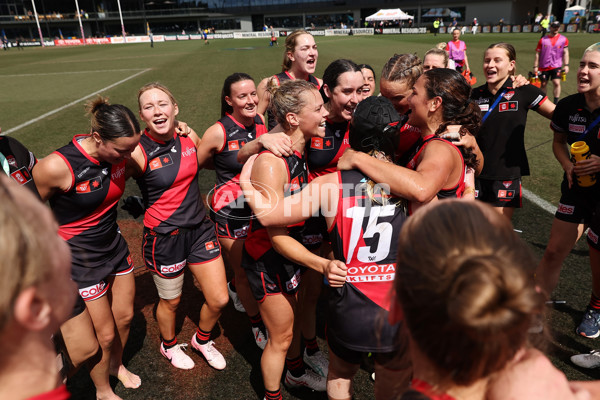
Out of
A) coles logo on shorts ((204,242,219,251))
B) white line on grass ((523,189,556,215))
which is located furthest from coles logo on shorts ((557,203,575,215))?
coles logo on shorts ((204,242,219,251))

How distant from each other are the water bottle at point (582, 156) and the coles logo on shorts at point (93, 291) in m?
4.23

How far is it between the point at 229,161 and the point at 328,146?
3.52ft

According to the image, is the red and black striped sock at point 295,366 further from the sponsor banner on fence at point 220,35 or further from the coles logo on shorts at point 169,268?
the sponsor banner on fence at point 220,35

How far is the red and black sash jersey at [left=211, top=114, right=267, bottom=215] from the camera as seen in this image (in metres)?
3.97

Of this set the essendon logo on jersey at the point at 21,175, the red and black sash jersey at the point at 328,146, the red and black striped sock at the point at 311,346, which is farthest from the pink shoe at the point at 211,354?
the essendon logo on jersey at the point at 21,175

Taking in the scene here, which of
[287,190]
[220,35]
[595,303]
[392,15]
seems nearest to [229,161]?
[287,190]

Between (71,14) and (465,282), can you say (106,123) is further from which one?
(71,14)

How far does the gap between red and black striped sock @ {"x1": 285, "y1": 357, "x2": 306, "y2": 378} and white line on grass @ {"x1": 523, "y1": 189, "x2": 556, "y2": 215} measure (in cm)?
481

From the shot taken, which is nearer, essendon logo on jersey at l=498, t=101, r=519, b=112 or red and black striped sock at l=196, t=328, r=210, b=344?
red and black striped sock at l=196, t=328, r=210, b=344

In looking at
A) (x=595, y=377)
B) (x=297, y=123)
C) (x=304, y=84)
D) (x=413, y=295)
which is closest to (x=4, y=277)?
(x=413, y=295)

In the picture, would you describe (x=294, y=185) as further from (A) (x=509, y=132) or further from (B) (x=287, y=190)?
(A) (x=509, y=132)

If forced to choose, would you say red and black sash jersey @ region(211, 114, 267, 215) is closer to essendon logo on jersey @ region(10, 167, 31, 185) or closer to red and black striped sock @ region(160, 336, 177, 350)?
red and black striped sock @ region(160, 336, 177, 350)

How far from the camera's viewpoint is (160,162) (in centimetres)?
348

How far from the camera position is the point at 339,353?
8.21 feet
